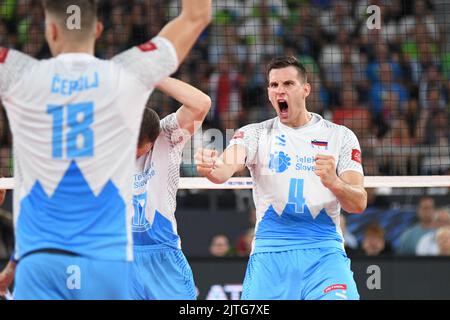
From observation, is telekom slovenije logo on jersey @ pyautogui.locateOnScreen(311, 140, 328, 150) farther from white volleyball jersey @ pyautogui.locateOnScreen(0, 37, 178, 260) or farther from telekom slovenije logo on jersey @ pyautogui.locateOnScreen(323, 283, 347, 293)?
white volleyball jersey @ pyautogui.locateOnScreen(0, 37, 178, 260)

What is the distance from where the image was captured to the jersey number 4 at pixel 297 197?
8.52 metres

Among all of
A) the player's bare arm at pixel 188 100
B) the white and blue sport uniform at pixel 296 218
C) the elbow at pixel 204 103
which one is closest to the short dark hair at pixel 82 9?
the player's bare arm at pixel 188 100

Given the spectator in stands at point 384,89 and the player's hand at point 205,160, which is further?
the spectator in stands at point 384,89

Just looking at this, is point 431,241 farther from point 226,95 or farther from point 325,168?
point 325,168

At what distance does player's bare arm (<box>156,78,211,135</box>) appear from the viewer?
7.90 metres

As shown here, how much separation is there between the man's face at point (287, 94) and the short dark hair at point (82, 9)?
11.3 feet

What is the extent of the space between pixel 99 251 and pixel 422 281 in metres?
7.79

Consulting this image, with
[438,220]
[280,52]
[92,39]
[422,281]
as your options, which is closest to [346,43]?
[280,52]

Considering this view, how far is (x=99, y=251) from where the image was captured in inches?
219

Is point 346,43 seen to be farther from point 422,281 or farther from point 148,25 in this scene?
point 422,281

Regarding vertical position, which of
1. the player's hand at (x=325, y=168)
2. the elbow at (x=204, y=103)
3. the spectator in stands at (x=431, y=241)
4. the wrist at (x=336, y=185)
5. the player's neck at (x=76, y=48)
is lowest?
the spectator in stands at (x=431, y=241)

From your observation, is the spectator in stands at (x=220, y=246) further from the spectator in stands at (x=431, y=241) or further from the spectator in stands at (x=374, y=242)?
the spectator in stands at (x=431, y=241)

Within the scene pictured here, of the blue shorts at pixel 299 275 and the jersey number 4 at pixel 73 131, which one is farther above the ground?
the jersey number 4 at pixel 73 131

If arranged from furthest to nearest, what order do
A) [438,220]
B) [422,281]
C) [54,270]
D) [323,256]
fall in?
[438,220]
[422,281]
[323,256]
[54,270]
